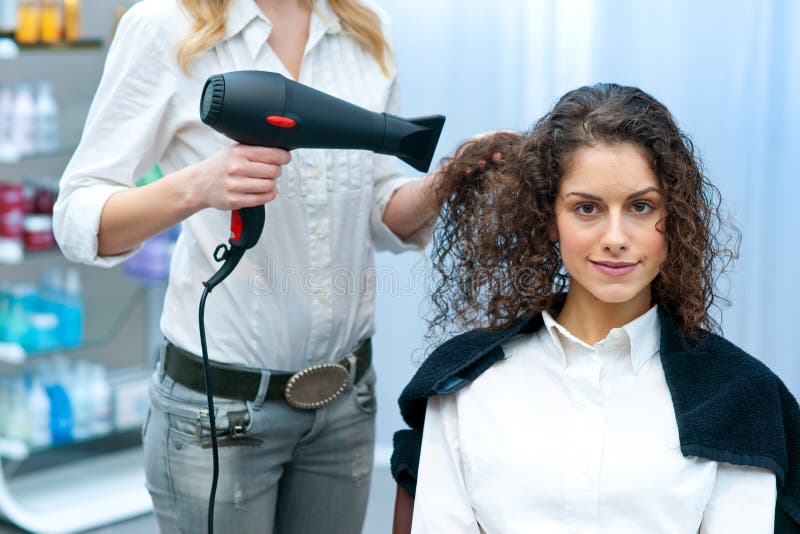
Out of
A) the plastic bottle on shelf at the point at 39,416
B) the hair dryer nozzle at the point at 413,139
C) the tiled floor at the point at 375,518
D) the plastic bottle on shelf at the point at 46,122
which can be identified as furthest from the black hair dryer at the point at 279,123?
the plastic bottle on shelf at the point at 39,416

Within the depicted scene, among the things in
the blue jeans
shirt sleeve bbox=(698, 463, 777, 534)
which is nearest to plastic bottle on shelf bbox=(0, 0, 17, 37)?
the blue jeans

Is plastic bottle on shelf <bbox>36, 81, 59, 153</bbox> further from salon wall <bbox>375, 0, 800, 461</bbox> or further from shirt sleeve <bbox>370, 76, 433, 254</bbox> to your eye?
shirt sleeve <bbox>370, 76, 433, 254</bbox>

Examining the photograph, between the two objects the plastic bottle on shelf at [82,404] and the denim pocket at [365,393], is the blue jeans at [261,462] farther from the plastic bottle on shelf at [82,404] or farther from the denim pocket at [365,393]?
the plastic bottle on shelf at [82,404]

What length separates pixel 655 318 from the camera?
1.31 m

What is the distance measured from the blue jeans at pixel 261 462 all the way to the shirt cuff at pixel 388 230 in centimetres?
22

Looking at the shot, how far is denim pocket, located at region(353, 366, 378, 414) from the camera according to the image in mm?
1466

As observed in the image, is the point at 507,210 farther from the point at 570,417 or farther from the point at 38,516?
the point at 38,516

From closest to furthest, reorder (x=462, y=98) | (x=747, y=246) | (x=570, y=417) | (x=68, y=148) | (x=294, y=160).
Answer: (x=570, y=417)
(x=294, y=160)
(x=747, y=246)
(x=462, y=98)
(x=68, y=148)

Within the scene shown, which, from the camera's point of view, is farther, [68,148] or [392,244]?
[68,148]

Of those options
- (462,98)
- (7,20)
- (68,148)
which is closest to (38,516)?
(68,148)

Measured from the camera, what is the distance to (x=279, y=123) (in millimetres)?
1223

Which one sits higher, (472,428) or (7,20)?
(7,20)

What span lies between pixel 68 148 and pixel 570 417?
78.5 inches

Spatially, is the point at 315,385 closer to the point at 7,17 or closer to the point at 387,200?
the point at 387,200
